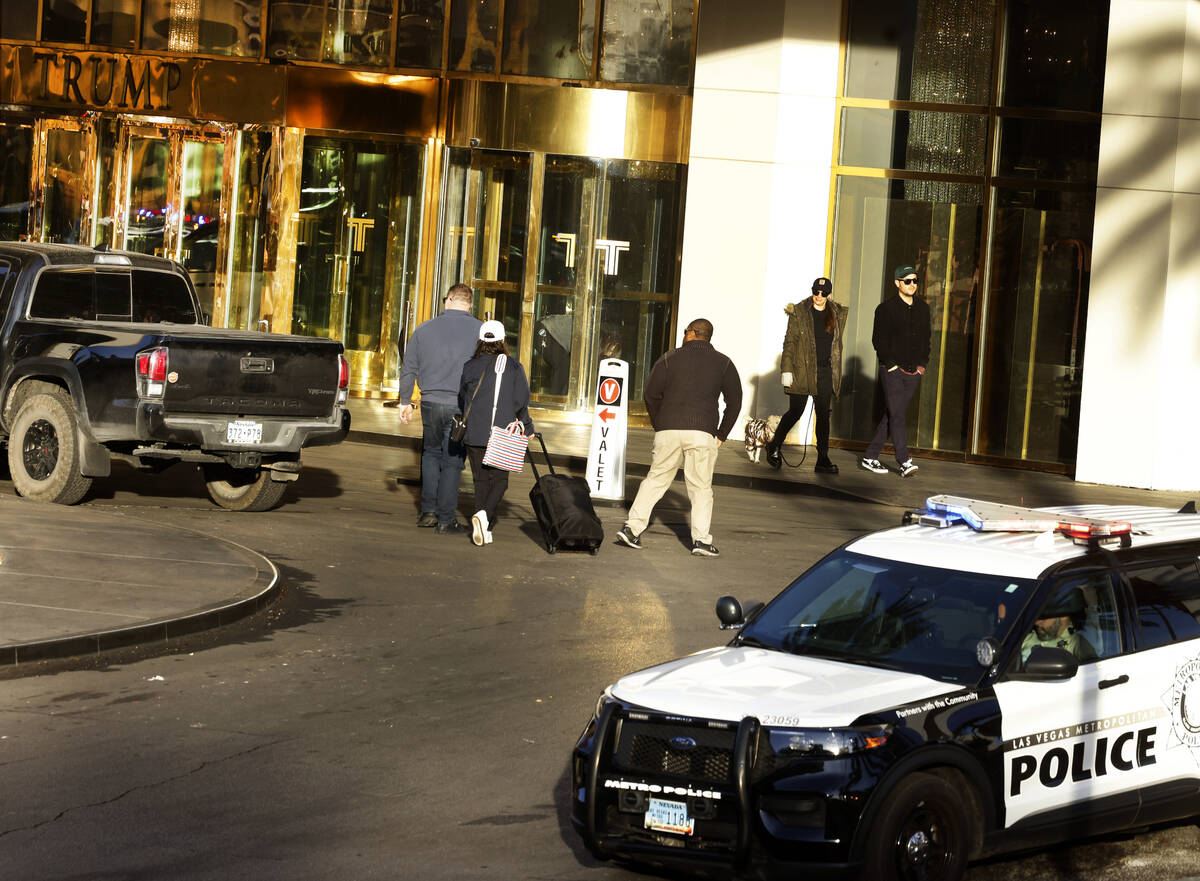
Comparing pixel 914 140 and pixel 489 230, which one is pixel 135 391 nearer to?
pixel 489 230

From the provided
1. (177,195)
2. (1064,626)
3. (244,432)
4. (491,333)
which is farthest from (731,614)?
(177,195)

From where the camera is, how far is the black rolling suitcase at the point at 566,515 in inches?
548

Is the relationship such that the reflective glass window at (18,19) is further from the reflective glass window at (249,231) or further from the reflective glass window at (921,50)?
the reflective glass window at (921,50)

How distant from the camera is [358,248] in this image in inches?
1046

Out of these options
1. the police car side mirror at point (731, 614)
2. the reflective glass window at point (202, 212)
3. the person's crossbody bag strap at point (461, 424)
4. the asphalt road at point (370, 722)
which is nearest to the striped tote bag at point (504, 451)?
the person's crossbody bag strap at point (461, 424)

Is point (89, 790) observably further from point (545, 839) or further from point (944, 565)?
point (944, 565)

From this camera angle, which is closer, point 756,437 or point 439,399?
point 439,399

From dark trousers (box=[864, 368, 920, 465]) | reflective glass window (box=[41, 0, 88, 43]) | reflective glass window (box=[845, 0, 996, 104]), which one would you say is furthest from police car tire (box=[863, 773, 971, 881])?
reflective glass window (box=[41, 0, 88, 43])

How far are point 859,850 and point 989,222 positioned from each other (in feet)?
58.1

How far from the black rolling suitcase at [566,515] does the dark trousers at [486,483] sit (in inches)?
11.5

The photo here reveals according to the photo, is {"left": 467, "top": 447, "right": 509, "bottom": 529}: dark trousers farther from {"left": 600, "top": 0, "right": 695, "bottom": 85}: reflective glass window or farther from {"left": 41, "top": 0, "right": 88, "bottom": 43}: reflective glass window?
{"left": 41, "top": 0, "right": 88, "bottom": 43}: reflective glass window

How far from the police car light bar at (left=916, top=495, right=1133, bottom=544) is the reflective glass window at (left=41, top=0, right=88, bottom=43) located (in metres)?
22.9

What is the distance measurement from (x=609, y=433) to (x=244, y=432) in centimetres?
395

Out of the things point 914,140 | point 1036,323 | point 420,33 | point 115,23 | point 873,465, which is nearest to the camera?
point 873,465
